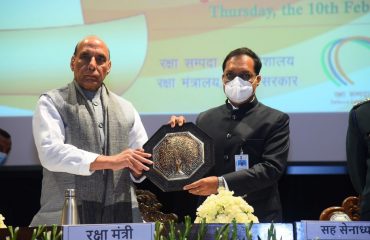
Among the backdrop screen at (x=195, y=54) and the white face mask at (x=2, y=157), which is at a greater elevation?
the backdrop screen at (x=195, y=54)

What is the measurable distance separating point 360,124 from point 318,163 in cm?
174

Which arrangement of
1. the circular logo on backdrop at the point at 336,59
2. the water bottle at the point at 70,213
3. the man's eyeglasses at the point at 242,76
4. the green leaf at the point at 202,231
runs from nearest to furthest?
the green leaf at the point at 202,231
the water bottle at the point at 70,213
the man's eyeglasses at the point at 242,76
the circular logo on backdrop at the point at 336,59

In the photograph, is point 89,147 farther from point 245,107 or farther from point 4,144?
point 4,144

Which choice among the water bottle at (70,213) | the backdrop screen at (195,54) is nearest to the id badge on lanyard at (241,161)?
the water bottle at (70,213)

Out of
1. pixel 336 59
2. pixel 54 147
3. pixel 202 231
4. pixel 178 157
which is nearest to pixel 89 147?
pixel 54 147

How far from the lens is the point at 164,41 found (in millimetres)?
4520

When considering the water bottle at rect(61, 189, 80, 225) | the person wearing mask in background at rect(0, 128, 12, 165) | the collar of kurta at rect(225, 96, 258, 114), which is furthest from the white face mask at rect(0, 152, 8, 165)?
the water bottle at rect(61, 189, 80, 225)

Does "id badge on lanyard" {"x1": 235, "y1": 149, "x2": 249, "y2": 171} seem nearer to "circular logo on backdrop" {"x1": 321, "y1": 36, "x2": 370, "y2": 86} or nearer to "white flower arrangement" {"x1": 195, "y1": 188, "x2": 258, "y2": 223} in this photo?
"white flower arrangement" {"x1": 195, "y1": 188, "x2": 258, "y2": 223}

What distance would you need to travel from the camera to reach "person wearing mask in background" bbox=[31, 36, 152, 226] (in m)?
2.94

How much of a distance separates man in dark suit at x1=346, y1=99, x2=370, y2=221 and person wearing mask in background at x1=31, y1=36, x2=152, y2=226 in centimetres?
86

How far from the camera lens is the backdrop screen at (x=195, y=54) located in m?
4.39

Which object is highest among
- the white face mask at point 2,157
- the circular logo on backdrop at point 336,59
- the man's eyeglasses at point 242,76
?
the circular logo on backdrop at point 336,59

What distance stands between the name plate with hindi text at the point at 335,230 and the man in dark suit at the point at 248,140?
113 cm

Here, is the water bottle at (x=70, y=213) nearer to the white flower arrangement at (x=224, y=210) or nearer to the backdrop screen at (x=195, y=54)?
the white flower arrangement at (x=224, y=210)
